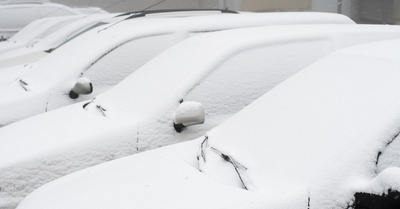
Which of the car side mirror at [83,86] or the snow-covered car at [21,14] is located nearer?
the car side mirror at [83,86]

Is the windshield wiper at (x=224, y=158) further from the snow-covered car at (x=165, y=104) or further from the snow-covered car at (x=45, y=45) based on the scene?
the snow-covered car at (x=45, y=45)

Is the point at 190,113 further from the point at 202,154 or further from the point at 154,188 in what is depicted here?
the point at 154,188

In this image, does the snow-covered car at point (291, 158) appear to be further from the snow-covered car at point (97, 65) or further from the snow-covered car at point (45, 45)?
the snow-covered car at point (45, 45)

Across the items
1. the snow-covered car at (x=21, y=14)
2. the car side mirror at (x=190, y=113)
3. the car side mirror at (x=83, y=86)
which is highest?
A: the car side mirror at (x=190, y=113)

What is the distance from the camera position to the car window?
377 centimetres

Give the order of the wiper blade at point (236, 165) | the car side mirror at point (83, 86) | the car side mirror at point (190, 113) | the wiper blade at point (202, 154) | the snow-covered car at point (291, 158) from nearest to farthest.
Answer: the snow-covered car at point (291, 158) < the wiper blade at point (236, 165) < the wiper blade at point (202, 154) < the car side mirror at point (190, 113) < the car side mirror at point (83, 86)

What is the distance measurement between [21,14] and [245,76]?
1370 cm

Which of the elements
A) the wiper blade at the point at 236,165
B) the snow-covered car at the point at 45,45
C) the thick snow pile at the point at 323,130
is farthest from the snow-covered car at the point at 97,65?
the snow-covered car at the point at 45,45

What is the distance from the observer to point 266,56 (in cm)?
397

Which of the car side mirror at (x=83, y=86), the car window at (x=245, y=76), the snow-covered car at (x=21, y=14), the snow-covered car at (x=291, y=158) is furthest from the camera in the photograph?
the snow-covered car at (x=21, y=14)

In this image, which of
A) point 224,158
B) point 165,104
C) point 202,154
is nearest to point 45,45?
point 165,104

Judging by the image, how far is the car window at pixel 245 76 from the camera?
3.77 meters

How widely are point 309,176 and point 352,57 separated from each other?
0.97 metres

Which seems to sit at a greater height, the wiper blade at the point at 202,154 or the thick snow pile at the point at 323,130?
the thick snow pile at the point at 323,130
